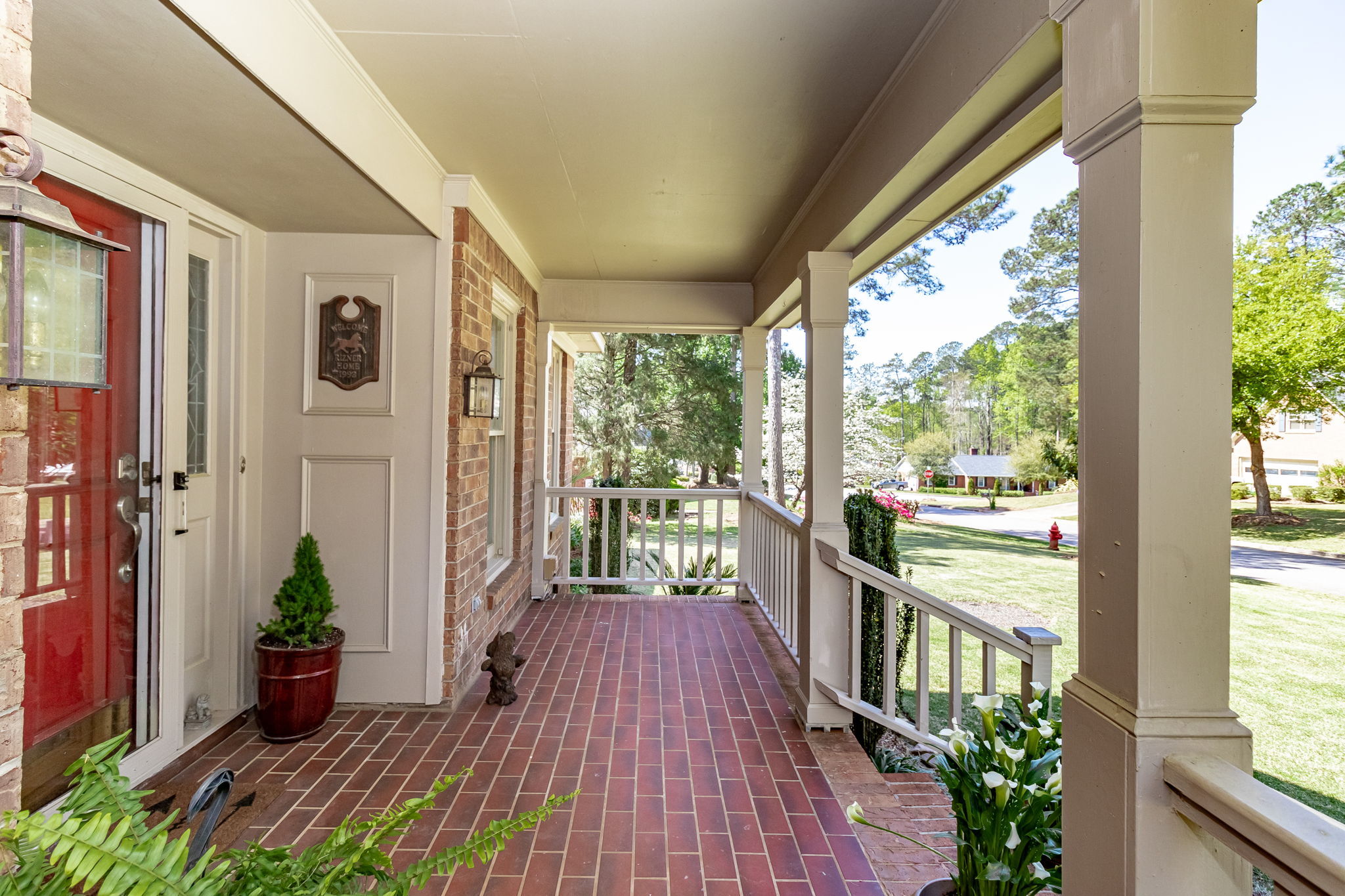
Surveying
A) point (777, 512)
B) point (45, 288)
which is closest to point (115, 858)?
point (45, 288)

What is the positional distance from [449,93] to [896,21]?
1.53 m

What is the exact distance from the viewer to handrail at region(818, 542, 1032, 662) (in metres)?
2.15

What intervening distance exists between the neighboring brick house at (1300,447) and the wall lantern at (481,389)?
3.02m

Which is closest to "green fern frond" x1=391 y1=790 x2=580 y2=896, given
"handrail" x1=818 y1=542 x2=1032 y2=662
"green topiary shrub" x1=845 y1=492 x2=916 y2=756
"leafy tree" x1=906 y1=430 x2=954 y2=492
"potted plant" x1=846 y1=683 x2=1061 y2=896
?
"potted plant" x1=846 y1=683 x2=1061 y2=896

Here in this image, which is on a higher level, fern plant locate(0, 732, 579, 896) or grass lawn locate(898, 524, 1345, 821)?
fern plant locate(0, 732, 579, 896)

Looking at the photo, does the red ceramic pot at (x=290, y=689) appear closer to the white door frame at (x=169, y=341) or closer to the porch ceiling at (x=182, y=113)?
the white door frame at (x=169, y=341)

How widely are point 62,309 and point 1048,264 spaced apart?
11150mm

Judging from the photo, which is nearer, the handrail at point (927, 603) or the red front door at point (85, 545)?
the red front door at point (85, 545)

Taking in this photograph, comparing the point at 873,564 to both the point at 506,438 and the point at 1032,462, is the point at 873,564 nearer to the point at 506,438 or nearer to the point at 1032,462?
the point at 506,438

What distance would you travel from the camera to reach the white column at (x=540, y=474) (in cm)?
540

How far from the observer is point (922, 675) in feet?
9.16

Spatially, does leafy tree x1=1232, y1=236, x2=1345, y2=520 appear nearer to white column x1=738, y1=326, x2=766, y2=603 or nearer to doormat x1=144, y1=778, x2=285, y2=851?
doormat x1=144, y1=778, x2=285, y2=851

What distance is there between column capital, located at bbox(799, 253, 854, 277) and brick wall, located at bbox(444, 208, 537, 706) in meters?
1.70

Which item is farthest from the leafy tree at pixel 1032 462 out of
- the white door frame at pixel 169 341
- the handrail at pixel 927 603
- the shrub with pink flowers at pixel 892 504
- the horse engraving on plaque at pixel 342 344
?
the white door frame at pixel 169 341
